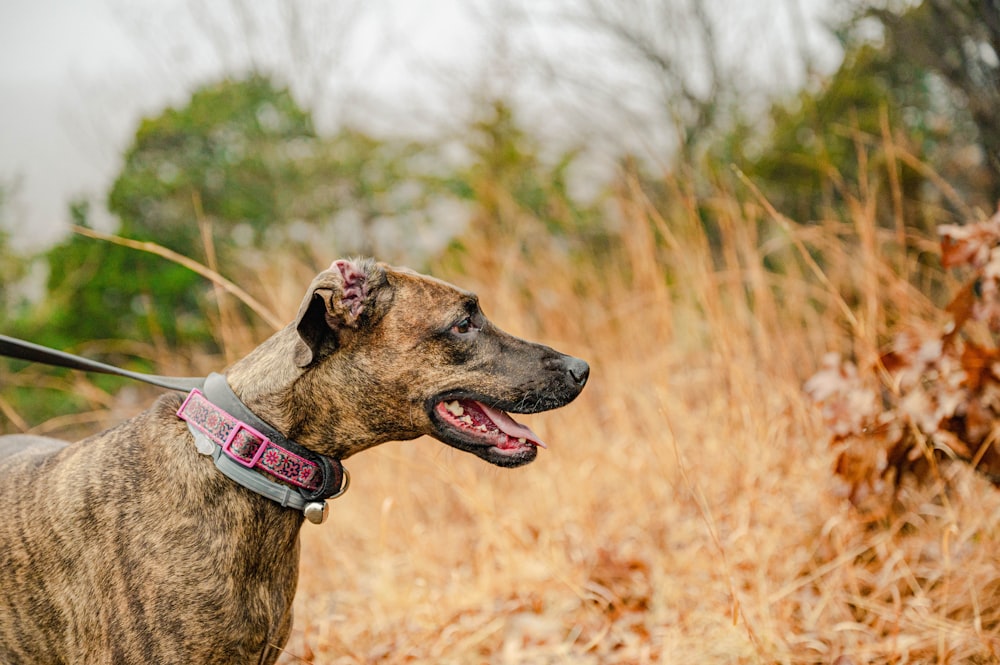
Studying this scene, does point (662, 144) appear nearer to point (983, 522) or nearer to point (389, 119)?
point (389, 119)

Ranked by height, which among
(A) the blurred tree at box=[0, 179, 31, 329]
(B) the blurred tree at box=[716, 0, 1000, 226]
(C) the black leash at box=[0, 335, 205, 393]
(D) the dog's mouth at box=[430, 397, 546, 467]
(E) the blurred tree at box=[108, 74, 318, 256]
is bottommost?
(D) the dog's mouth at box=[430, 397, 546, 467]

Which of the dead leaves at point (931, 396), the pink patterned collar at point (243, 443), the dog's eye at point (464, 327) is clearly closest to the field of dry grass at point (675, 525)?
the dead leaves at point (931, 396)

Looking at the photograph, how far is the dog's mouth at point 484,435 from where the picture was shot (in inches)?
88.0

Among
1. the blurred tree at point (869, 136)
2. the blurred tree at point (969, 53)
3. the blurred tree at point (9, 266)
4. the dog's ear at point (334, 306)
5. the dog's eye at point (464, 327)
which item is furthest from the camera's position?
the blurred tree at point (9, 266)

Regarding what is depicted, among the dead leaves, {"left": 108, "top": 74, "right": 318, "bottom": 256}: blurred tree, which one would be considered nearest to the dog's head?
the dead leaves

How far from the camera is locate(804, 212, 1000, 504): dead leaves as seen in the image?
2479 mm

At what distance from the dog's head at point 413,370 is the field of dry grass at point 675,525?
15.6 inches

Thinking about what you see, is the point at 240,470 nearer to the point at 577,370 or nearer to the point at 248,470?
the point at 248,470

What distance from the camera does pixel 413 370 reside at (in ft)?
7.42

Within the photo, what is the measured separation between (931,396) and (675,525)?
155 centimetres

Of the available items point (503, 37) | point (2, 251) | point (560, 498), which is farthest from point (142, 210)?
point (560, 498)

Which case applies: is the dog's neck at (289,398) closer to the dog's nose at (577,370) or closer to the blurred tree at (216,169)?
the dog's nose at (577,370)

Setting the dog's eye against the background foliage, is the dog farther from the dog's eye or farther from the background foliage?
the background foliage

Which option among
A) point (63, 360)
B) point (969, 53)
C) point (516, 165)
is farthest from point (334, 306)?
point (516, 165)
